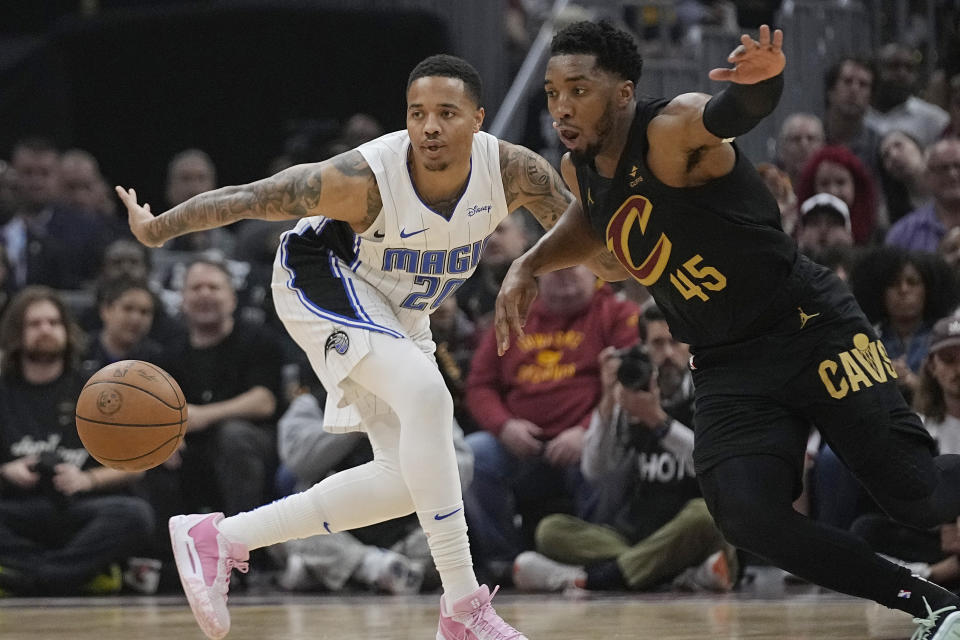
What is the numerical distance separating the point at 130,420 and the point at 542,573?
293 centimetres

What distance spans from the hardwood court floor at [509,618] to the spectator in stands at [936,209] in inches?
95.9

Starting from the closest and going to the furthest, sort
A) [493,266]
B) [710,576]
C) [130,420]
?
[130,420] → [710,576] → [493,266]

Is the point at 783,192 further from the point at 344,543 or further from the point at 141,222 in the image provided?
the point at 141,222

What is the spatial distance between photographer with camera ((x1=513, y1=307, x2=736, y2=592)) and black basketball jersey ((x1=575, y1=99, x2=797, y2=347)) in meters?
3.00

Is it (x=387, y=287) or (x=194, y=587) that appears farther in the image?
(x=387, y=287)

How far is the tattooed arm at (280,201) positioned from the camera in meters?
4.99

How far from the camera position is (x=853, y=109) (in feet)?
31.2

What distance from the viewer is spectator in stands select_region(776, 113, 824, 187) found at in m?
9.20

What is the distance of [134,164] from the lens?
1353 centimetres

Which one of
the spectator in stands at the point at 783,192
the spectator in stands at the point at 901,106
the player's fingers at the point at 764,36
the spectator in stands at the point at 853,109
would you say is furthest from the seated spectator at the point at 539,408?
the player's fingers at the point at 764,36

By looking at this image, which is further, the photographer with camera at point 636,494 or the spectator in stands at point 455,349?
the spectator in stands at point 455,349

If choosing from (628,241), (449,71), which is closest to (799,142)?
(449,71)

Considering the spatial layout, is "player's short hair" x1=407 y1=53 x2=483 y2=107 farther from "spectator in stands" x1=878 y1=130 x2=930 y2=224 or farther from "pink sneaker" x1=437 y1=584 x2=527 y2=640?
"spectator in stands" x1=878 y1=130 x2=930 y2=224

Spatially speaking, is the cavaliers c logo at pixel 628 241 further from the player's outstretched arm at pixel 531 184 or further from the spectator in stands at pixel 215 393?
the spectator in stands at pixel 215 393
